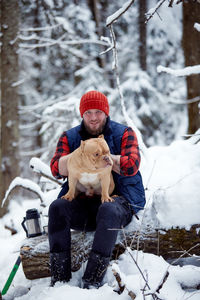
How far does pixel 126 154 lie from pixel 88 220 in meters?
0.77

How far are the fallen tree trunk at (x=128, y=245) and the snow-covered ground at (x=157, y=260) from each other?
0.27 ft

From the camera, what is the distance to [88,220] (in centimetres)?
278

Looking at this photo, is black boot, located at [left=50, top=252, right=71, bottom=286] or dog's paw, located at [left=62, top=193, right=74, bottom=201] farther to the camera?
dog's paw, located at [left=62, top=193, right=74, bottom=201]

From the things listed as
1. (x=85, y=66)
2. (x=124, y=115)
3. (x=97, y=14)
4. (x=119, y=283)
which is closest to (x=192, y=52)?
(x=124, y=115)

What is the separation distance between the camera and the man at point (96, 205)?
2.33 m

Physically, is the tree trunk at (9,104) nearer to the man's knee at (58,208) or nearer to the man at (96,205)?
the man at (96,205)

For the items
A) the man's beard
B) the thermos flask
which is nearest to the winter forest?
the thermos flask

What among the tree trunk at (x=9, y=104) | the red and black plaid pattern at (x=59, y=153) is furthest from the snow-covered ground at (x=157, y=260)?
the tree trunk at (x=9, y=104)

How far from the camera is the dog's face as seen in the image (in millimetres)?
2391

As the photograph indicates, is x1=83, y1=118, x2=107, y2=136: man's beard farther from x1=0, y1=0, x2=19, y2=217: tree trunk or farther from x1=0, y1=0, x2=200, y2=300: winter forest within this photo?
x1=0, y1=0, x2=19, y2=217: tree trunk

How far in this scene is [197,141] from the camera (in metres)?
4.13

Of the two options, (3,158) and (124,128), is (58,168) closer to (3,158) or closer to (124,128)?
(124,128)

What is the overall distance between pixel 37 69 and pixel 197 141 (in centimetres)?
1032

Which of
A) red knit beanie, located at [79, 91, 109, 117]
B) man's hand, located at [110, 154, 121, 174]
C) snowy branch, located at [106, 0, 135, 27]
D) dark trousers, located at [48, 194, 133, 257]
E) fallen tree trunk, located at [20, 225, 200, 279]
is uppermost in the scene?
snowy branch, located at [106, 0, 135, 27]
